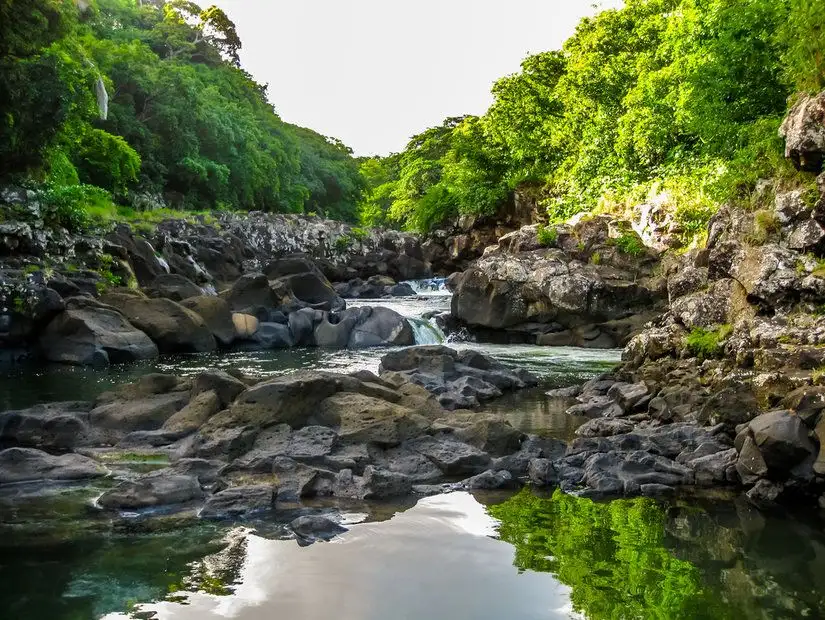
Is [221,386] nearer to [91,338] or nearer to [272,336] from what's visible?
[91,338]

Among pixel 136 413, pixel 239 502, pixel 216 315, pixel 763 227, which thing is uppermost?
pixel 763 227

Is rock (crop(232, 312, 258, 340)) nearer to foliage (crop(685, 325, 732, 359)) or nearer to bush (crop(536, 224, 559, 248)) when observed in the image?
bush (crop(536, 224, 559, 248))

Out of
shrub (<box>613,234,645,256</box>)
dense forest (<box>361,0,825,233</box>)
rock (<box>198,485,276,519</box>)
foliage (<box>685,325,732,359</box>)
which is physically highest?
dense forest (<box>361,0,825,233</box>)

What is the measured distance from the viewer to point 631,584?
234 inches

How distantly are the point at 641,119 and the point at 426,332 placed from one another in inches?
461

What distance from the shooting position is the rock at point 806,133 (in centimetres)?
1257

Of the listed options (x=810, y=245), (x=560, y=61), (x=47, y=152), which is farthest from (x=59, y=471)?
(x=560, y=61)

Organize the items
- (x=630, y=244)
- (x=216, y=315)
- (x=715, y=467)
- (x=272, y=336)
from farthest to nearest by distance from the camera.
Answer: (x=630, y=244) → (x=272, y=336) → (x=216, y=315) → (x=715, y=467)

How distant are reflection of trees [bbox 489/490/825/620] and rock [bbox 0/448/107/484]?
4.75m

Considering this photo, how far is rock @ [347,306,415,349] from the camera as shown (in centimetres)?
2400

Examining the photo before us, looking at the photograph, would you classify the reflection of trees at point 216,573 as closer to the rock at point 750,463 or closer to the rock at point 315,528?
the rock at point 315,528

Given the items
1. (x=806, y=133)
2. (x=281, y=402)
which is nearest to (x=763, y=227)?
(x=806, y=133)

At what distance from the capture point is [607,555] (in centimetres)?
655

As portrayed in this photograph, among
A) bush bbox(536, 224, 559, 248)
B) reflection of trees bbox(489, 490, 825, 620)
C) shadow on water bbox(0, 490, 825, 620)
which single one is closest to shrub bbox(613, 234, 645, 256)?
bush bbox(536, 224, 559, 248)
